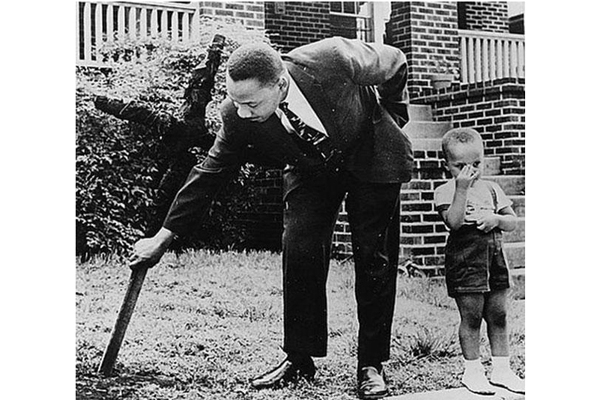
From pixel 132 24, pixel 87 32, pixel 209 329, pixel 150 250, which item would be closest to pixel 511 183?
pixel 209 329

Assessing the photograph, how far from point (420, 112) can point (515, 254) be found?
1174 mm

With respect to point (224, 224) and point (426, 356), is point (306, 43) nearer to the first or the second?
point (224, 224)

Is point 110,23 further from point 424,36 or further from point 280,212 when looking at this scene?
point 424,36

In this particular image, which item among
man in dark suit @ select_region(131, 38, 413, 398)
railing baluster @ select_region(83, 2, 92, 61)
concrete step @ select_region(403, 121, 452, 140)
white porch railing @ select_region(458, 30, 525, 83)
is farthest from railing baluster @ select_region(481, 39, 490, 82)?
railing baluster @ select_region(83, 2, 92, 61)

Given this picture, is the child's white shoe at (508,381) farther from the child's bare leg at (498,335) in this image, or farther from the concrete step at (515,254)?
the concrete step at (515,254)

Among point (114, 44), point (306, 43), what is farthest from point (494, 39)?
point (114, 44)

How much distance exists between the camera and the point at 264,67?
19.8ft

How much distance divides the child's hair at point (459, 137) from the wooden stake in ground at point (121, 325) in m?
2.21

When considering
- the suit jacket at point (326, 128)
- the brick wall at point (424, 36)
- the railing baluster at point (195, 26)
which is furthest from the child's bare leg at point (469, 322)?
the railing baluster at point (195, 26)

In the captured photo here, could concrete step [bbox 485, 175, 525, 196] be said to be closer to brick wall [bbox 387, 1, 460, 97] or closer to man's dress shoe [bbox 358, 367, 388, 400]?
brick wall [bbox 387, 1, 460, 97]

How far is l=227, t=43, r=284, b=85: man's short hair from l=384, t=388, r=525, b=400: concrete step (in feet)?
7.40

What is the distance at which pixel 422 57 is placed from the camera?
6602 mm

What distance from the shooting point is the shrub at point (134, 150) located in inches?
239

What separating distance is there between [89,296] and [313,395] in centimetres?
157
